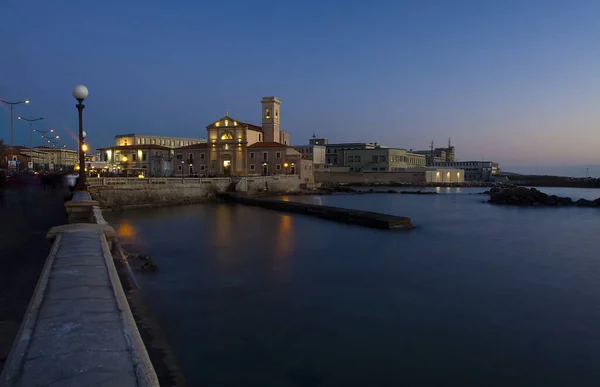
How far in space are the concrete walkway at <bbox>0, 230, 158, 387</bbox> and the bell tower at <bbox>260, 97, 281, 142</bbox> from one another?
79.4 m

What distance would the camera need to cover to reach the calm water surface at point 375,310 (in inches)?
312

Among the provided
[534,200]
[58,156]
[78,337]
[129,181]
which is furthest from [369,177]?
[58,156]

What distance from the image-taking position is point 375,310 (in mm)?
11281

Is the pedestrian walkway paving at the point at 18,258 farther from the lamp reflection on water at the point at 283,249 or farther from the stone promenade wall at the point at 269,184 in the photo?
the stone promenade wall at the point at 269,184

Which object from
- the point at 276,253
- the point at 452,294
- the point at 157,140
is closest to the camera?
the point at 452,294

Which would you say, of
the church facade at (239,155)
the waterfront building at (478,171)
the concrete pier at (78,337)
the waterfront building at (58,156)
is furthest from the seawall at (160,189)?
the waterfront building at (478,171)

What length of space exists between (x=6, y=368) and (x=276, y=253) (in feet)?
54.6

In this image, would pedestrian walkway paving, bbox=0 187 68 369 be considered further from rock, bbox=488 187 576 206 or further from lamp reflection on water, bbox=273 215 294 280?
rock, bbox=488 187 576 206

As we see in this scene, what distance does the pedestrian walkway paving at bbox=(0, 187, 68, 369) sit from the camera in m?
6.09

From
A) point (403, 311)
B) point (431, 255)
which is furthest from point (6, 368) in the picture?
point (431, 255)

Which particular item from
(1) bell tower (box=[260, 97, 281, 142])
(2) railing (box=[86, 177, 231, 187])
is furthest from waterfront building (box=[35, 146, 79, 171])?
(2) railing (box=[86, 177, 231, 187])

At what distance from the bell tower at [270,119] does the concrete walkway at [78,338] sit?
79351 mm

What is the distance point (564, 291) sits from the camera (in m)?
13.8

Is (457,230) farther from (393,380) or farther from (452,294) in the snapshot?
(393,380)
